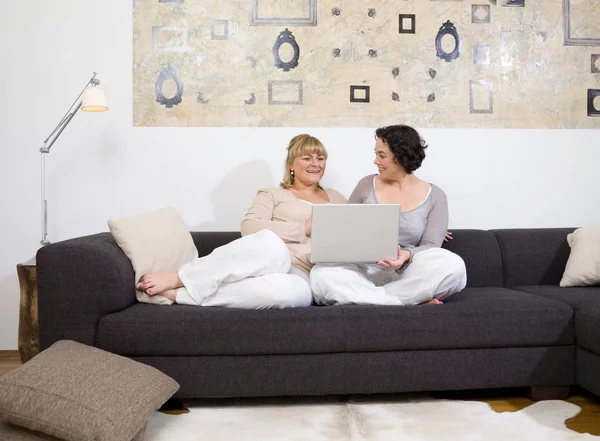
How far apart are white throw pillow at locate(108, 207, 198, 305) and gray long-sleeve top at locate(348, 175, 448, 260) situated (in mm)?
916

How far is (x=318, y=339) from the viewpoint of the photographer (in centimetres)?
249

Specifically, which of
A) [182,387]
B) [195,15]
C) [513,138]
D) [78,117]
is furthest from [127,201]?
[513,138]

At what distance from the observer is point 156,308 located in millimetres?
2600

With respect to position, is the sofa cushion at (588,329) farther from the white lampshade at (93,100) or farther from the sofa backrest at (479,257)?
the white lampshade at (93,100)

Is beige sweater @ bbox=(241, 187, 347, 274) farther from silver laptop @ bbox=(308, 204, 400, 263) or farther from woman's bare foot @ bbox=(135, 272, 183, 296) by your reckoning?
woman's bare foot @ bbox=(135, 272, 183, 296)

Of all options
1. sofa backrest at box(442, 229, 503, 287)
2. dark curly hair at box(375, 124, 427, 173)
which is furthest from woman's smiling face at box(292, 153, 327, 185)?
sofa backrest at box(442, 229, 503, 287)

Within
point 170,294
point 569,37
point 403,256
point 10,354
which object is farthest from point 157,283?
point 569,37

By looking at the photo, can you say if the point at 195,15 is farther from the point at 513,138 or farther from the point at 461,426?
the point at 461,426

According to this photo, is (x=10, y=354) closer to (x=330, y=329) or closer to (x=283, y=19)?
(x=330, y=329)

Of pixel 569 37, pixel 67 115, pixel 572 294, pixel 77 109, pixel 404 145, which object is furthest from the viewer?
pixel 569 37

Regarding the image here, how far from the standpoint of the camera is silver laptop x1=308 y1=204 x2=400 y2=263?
8.48 ft

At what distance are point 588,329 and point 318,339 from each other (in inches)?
41.7

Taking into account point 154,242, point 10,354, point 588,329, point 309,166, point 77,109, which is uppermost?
point 77,109

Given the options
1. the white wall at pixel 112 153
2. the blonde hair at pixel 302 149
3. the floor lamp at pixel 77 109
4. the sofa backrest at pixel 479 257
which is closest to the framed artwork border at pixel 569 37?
the white wall at pixel 112 153
